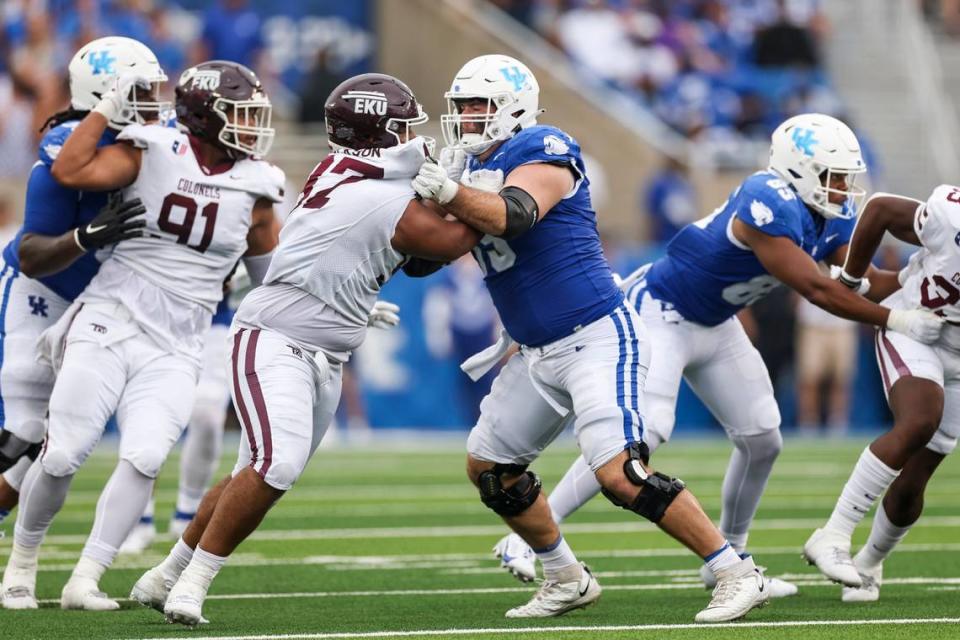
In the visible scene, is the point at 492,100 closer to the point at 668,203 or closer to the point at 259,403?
the point at 259,403

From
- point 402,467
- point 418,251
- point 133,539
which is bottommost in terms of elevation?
point 402,467

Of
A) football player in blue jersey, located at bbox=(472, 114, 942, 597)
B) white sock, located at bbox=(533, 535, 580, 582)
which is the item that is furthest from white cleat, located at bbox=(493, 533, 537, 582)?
white sock, located at bbox=(533, 535, 580, 582)

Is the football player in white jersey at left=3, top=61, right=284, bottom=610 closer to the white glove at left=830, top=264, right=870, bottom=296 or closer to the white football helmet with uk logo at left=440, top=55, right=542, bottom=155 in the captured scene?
the white football helmet with uk logo at left=440, top=55, right=542, bottom=155

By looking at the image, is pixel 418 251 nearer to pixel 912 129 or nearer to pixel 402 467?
pixel 402 467

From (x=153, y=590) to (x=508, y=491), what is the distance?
48.0 inches

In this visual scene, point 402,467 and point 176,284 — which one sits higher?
point 176,284

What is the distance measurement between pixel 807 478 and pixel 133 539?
5.32 meters

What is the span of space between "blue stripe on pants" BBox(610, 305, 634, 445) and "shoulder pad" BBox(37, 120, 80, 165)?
202 centimetres

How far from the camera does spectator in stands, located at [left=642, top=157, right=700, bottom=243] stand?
637 inches

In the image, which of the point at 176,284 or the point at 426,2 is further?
the point at 426,2

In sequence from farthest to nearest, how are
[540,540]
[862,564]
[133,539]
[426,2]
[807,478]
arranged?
[426,2]
[807,478]
[133,539]
[862,564]
[540,540]

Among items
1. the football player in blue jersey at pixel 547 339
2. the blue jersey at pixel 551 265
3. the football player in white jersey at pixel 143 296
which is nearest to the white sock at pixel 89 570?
the football player in white jersey at pixel 143 296

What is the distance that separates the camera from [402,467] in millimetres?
12375

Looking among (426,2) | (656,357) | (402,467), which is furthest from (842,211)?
(426,2)
